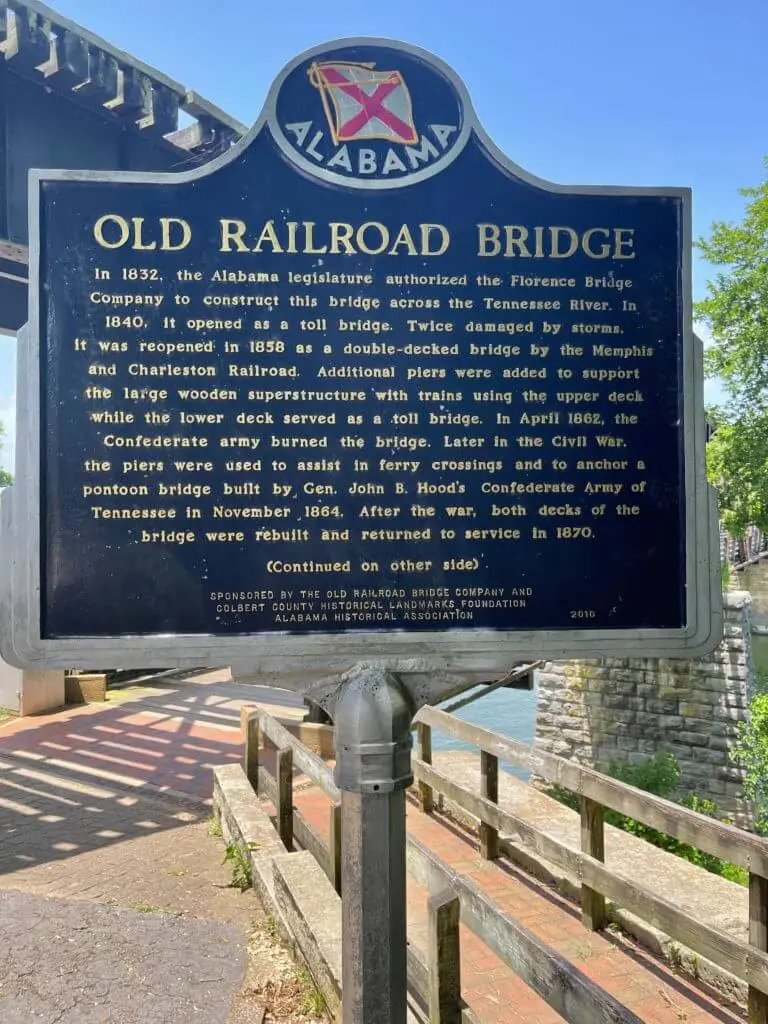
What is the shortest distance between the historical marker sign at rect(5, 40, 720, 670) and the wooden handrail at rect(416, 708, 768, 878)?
1525 millimetres

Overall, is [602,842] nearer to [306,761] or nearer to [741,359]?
[306,761]

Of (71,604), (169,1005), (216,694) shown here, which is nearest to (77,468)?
(71,604)

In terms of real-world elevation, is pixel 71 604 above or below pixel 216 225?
below

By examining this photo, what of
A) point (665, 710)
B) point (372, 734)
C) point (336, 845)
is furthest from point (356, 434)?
point (665, 710)

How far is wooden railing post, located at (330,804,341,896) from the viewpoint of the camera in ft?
14.9

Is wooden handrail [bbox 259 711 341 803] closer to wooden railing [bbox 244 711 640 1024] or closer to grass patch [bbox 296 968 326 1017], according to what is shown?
grass patch [bbox 296 968 326 1017]

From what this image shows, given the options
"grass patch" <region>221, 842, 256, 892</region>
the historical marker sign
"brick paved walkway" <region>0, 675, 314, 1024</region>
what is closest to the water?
"brick paved walkway" <region>0, 675, 314, 1024</region>

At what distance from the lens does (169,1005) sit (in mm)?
4246

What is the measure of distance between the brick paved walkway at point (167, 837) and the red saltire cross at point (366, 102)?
4405mm

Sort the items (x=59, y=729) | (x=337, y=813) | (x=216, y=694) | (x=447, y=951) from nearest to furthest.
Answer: (x=447, y=951) < (x=337, y=813) < (x=59, y=729) < (x=216, y=694)

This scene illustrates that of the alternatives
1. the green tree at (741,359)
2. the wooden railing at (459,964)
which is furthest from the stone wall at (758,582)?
the wooden railing at (459,964)

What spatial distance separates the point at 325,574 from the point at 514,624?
0.76 m

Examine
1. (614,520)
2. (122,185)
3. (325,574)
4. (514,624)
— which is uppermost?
(122,185)

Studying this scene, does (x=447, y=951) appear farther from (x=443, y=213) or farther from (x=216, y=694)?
(x=216, y=694)
